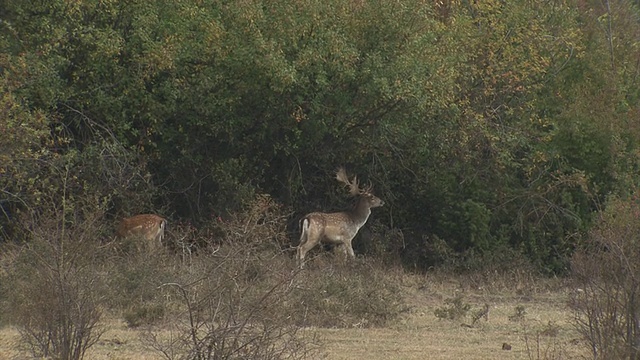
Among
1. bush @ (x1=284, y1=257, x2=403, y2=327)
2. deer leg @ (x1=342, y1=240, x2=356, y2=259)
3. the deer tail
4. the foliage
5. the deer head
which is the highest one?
the foliage

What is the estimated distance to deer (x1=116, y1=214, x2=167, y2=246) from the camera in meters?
20.5

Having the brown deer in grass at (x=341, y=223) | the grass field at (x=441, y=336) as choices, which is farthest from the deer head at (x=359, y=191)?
the grass field at (x=441, y=336)

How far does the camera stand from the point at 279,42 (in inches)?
851

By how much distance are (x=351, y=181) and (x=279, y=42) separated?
4.11 meters

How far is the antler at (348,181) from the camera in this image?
23891 millimetres

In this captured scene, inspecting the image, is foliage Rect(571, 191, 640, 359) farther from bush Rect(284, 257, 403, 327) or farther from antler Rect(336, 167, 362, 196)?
antler Rect(336, 167, 362, 196)

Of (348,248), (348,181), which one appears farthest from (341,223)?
(348,181)

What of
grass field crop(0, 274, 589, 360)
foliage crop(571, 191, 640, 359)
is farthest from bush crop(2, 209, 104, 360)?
foliage crop(571, 191, 640, 359)

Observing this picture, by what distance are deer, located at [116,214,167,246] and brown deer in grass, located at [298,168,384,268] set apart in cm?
283

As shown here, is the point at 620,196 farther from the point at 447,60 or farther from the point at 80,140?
the point at 80,140

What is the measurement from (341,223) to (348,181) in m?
1.20

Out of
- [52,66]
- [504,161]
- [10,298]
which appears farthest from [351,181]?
[10,298]

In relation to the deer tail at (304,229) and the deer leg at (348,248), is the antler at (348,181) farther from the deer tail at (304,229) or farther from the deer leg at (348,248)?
the deer tail at (304,229)

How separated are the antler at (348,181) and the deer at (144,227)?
4.29 metres
